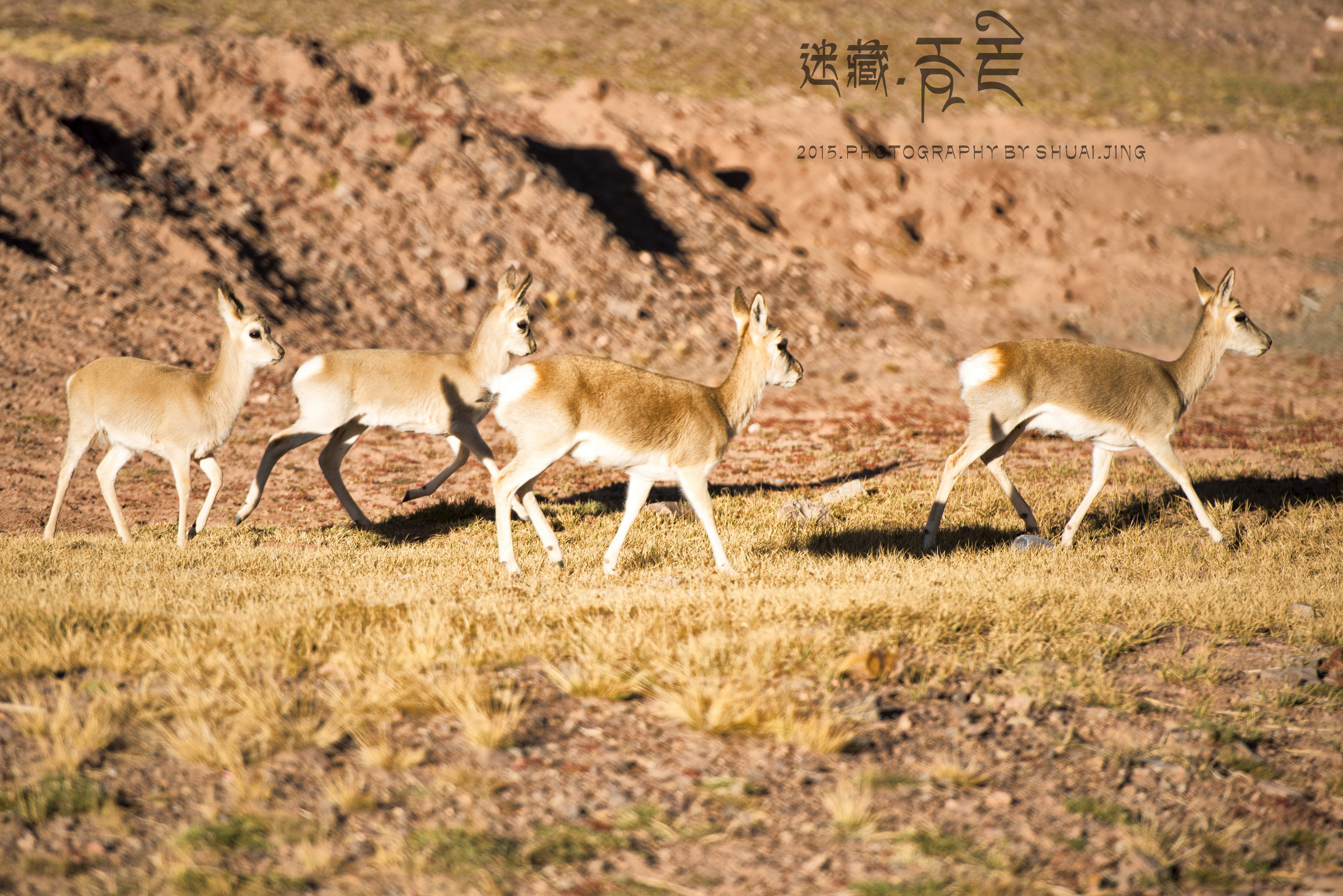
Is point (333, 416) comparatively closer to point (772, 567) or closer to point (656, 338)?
point (772, 567)

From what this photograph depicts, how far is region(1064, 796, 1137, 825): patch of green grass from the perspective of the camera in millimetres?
4750

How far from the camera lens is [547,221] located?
25.3 meters

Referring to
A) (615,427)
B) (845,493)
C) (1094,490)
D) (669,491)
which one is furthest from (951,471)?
(669,491)

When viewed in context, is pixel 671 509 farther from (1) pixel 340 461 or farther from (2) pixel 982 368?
(2) pixel 982 368

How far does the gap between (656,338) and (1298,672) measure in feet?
58.3

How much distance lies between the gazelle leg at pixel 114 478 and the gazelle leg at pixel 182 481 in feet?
1.69

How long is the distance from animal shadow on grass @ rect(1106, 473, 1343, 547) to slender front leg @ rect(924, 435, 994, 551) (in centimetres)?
183

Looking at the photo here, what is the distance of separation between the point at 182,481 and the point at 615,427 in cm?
485

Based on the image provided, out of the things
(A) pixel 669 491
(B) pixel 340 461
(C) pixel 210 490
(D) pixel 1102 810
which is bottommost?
(A) pixel 669 491

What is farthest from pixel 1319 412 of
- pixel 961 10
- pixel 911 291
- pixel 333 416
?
pixel 961 10

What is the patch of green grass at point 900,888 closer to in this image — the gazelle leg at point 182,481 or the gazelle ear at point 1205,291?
the gazelle leg at point 182,481

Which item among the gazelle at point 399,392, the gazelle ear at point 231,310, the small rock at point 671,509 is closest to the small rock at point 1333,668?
the small rock at point 671,509

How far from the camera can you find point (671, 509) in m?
12.0

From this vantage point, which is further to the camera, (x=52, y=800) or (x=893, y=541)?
(x=893, y=541)
